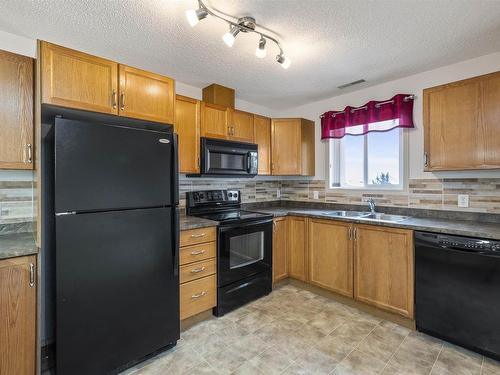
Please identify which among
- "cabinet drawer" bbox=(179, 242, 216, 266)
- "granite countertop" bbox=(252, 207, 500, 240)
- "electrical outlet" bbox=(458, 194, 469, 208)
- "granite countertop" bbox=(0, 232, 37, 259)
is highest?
"electrical outlet" bbox=(458, 194, 469, 208)

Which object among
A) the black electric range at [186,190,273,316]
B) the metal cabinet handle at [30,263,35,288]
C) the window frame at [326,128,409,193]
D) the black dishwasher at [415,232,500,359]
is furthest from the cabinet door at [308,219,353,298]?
the metal cabinet handle at [30,263,35,288]

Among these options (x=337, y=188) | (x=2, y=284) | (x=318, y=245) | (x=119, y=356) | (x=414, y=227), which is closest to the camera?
(x=2, y=284)

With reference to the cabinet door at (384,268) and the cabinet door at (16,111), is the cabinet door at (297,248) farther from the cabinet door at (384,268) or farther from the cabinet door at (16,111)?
the cabinet door at (16,111)

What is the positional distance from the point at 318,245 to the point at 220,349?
57.5 inches

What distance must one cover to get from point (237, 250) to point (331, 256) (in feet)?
3.34

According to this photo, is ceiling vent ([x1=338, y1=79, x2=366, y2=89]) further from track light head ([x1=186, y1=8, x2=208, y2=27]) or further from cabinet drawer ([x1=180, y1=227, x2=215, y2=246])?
cabinet drawer ([x1=180, y1=227, x2=215, y2=246])

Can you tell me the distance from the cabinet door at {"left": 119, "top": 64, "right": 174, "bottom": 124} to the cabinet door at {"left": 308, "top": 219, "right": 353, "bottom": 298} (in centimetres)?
190

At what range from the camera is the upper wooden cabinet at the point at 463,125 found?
201cm

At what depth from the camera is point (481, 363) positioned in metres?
1.79

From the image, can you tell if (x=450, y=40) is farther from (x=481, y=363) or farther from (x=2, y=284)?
(x=2, y=284)

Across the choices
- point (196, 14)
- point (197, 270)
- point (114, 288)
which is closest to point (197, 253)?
point (197, 270)

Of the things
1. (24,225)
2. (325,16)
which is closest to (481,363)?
(325,16)

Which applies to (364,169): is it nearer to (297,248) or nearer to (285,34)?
(297,248)

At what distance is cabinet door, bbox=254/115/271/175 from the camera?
128 inches
